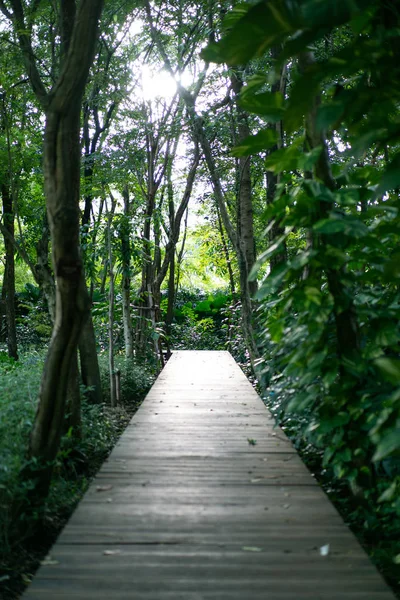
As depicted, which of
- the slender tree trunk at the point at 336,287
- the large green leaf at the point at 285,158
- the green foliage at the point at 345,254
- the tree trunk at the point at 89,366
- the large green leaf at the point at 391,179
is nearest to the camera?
the large green leaf at the point at 391,179

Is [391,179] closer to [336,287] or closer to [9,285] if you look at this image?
[336,287]

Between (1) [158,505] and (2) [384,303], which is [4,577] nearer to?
(1) [158,505]

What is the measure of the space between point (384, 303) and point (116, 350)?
22.3ft

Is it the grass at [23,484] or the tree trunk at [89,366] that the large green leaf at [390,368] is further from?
the tree trunk at [89,366]

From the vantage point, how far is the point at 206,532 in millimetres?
2127

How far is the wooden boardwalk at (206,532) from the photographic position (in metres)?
1.71

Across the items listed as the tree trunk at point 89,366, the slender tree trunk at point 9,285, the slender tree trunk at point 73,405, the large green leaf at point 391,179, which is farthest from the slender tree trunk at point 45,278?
the large green leaf at point 391,179

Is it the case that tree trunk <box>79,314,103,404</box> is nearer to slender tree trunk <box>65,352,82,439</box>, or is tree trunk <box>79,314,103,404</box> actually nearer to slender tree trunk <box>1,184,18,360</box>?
slender tree trunk <box>65,352,82,439</box>

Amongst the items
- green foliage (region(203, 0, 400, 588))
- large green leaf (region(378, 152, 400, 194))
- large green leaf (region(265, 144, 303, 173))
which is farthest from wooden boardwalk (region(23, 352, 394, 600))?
large green leaf (region(265, 144, 303, 173))

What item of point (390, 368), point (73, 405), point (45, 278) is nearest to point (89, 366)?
point (45, 278)

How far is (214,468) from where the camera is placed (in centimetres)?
297

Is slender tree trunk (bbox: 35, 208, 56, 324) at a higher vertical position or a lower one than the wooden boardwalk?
higher

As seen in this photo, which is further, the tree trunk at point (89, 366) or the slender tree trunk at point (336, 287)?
the tree trunk at point (89, 366)

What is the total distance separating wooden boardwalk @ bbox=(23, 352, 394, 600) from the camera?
171 centimetres
